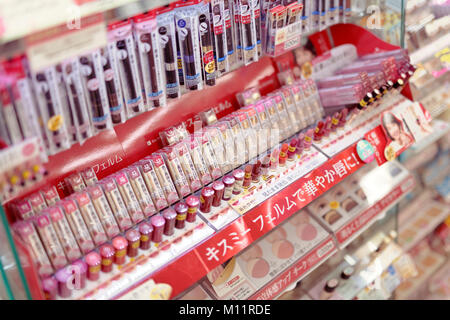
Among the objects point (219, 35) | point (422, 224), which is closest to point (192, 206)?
point (219, 35)

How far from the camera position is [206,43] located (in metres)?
1.77

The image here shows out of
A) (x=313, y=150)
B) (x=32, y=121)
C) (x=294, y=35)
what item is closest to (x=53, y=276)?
(x=32, y=121)

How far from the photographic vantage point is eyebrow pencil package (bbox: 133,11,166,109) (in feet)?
5.15

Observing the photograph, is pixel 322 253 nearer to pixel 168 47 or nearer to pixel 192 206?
pixel 192 206

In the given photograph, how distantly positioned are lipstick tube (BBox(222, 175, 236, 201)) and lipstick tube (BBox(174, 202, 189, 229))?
18 centimetres

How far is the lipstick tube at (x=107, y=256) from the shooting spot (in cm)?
162

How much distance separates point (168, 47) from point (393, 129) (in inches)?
46.9

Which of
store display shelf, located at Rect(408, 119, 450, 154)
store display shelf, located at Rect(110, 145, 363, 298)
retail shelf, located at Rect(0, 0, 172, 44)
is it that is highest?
retail shelf, located at Rect(0, 0, 172, 44)

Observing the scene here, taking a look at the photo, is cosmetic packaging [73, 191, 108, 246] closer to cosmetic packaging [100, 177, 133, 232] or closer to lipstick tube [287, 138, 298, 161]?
cosmetic packaging [100, 177, 133, 232]

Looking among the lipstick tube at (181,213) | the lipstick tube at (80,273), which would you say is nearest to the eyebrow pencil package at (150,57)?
the lipstick tube at (181,213)

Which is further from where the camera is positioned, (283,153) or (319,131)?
(319,131)

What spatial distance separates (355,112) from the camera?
7.30 feet

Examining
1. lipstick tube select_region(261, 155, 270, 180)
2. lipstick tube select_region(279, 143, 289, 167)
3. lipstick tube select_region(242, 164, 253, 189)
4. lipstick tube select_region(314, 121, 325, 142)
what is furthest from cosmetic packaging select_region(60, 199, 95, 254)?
lipstick tube select_region(314, 121, 325, 142)
